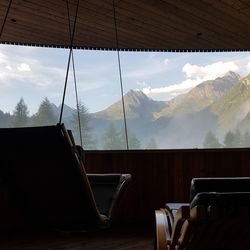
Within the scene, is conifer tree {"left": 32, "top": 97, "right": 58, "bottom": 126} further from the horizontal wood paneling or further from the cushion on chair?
the cushion on chair

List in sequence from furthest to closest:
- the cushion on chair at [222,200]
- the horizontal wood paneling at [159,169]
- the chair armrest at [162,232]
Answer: the horizontal wood paneling at [159,169], the chair armrest at [162,232], the cushion on chair at [222,200]

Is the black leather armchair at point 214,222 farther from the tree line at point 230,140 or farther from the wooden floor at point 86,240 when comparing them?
the tree line at point 230,140

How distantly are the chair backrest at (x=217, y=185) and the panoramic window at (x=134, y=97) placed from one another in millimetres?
2948

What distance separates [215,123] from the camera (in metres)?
6.02

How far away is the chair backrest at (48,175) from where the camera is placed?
2.55m

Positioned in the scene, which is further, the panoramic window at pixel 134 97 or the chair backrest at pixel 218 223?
the panoramic window at pixel 134 97

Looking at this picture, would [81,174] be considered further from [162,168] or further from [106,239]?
[162,168]

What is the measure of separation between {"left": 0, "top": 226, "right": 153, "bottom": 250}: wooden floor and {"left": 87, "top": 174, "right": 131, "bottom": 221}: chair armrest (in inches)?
30.7

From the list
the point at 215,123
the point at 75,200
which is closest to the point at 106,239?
the point at 75,200

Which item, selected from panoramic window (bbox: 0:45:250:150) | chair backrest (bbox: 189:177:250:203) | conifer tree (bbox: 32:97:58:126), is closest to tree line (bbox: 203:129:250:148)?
panoramic window (bbox: 0:45:250:150)

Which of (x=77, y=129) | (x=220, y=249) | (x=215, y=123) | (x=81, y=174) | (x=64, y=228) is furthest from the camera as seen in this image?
(x=215, y=123)

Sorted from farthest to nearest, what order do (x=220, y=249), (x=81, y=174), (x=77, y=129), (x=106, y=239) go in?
(x=77, y=129)
(x=106, y=239)
(x=81, y=174)
(x=220, y=249)

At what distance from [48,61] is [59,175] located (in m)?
3.40

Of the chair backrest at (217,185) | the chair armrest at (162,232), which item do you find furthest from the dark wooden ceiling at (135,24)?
the chair armrest at (162,232)
